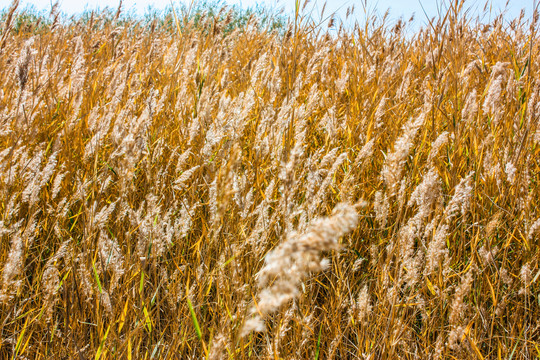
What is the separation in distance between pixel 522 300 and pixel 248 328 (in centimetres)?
110

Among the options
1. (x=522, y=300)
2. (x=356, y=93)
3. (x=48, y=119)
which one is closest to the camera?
(x=522, y=300)

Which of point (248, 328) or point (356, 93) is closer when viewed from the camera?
point (248, 328)

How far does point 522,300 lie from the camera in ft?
4.19

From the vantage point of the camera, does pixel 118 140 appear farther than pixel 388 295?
Answer: Yes

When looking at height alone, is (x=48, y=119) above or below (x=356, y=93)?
below

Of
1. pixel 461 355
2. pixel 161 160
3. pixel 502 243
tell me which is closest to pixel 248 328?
pixel 461 355

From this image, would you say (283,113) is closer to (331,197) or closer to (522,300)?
(331,197)

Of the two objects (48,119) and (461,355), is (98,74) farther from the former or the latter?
(461,355)

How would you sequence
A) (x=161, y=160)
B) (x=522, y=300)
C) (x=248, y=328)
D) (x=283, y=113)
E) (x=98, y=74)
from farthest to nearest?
1. (x=98, y=74)
2. (x=161, y=160)
3. (x=283, y=113)
4. (x=522, y=300)
5. (x=248, y=328)

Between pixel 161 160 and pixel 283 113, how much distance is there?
63cm

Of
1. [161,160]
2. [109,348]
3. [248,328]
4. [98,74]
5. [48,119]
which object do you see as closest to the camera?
[248,328]

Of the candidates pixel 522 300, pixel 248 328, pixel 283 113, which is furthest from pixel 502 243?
pixel 248 328

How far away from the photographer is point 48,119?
1.98 meters

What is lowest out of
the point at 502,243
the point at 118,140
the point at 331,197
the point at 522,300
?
the point at 522,300
